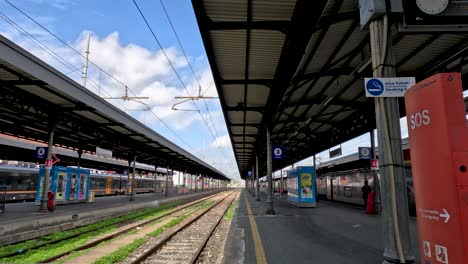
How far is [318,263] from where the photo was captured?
259 inches

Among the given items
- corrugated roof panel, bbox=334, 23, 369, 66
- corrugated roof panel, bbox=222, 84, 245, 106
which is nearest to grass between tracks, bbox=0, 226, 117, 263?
corrugated roof panel, bbox=222, 84, 245, 106

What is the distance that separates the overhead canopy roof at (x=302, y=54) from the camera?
8.13 meters

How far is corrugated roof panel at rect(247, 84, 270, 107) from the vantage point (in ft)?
47.8

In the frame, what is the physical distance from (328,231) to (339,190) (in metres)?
16.5

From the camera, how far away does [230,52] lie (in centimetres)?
1060

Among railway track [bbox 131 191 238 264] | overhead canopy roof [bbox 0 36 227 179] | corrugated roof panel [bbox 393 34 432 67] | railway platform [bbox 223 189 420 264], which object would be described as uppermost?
corrugated roof panel [bbox 393 34 432 67]

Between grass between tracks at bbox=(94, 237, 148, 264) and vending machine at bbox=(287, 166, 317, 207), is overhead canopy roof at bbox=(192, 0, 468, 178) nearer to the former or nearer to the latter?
vending machine at bbox=(287, 166, 317, 207)

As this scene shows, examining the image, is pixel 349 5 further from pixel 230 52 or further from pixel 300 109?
pixel 300 109

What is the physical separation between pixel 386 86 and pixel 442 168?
5.32 ft

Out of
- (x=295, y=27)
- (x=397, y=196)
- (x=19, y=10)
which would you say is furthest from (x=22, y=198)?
(x=397, y=196)

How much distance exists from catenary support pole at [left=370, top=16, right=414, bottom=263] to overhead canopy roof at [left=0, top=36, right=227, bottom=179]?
10.9m

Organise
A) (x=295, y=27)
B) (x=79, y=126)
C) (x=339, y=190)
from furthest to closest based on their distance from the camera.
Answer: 1. (x=339, y=190)
2. (x=79, y=126)
3. (x=295, y=27)

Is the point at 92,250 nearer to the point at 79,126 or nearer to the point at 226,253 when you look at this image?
the point at 226,253

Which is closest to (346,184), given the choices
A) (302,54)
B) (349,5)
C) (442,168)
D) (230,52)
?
(230,52)
